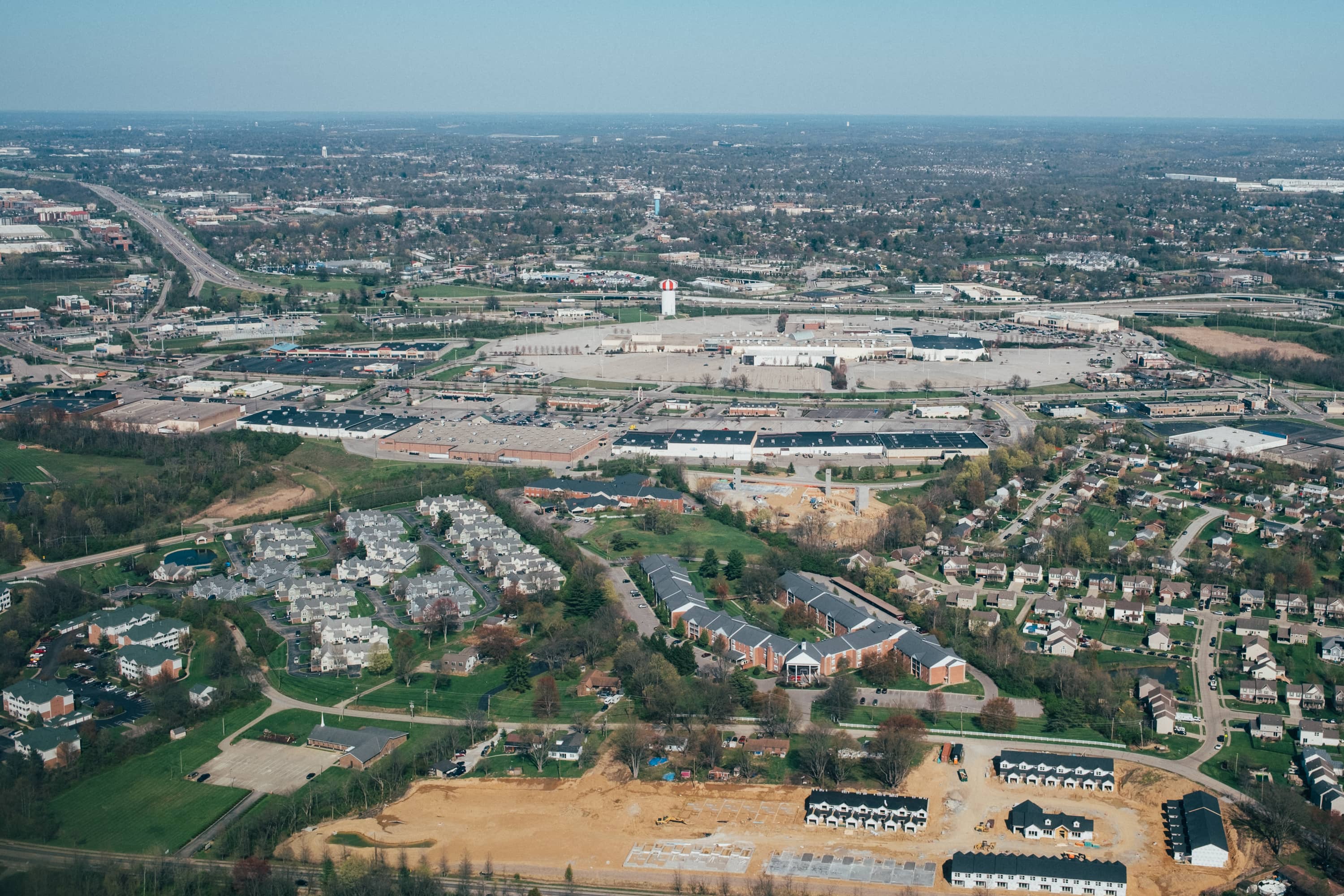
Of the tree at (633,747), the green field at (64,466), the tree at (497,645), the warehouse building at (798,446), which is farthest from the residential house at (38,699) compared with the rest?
the warehouse building at (798,446)

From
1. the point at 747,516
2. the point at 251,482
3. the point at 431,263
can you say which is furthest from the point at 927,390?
the point at 431,263

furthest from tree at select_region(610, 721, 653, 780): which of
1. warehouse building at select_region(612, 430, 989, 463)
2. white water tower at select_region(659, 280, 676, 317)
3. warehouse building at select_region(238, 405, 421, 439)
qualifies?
white water tower at select_region(659, 280, 676, 317)

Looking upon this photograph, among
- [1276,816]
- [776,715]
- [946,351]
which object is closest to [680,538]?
[776,715]

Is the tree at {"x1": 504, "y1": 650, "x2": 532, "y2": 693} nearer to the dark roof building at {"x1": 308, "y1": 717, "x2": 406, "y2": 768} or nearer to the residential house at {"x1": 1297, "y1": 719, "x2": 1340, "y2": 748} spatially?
the dark roof building at {"x1": 308, "y1": 717, "x2": 406, "y2": 768}

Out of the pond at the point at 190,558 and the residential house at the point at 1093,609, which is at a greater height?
the residential house at the point at 1093,609

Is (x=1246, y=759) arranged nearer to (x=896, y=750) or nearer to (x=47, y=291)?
(x=896, y=750)

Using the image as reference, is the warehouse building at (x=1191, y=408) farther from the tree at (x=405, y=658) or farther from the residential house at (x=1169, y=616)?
the tree at (x=405, y=658)
